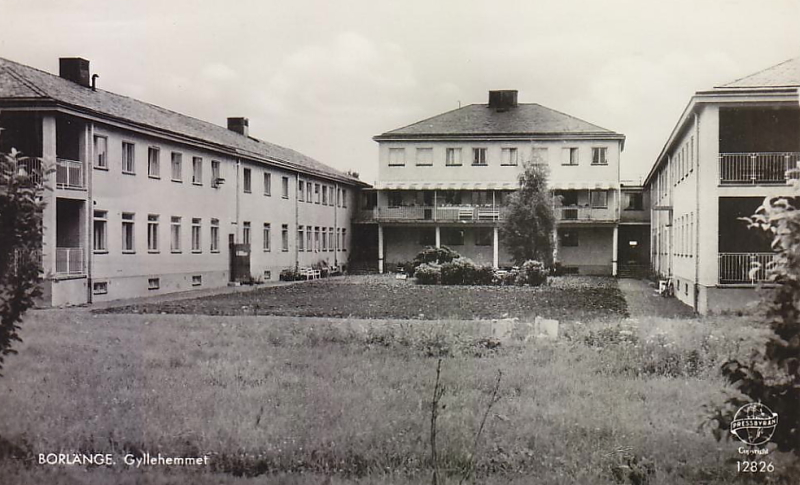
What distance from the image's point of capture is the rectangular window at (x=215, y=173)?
82.2ft

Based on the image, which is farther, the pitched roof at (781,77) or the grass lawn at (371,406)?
the pitched roof at (781,77)

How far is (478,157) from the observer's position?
33500 mm

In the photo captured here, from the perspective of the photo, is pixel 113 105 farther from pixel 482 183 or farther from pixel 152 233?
pixel 482 183

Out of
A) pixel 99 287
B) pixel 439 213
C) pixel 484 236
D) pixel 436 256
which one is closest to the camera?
Answer: pixel 99 287

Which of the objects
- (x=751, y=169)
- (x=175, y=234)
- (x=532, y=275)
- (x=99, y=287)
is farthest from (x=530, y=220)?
(x=99, y=287)

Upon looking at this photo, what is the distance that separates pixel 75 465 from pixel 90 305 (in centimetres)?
1130

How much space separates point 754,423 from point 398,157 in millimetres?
28769

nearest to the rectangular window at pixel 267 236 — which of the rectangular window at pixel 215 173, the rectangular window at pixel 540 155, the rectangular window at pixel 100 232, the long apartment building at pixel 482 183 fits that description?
the rectangular window at pixel 215 173

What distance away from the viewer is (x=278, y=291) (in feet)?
70.3

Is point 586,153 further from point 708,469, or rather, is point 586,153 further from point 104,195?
point 708,469

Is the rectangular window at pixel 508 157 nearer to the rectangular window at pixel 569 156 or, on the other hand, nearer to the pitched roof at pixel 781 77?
the rectangular window at pixel 569 156

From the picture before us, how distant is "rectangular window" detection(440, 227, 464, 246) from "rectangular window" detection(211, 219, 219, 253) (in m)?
9.90

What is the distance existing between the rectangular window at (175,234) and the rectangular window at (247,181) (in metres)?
4.99

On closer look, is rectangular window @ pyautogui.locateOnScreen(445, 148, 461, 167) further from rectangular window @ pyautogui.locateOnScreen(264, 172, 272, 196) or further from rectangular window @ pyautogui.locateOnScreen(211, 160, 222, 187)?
rectangular window @ pyautogui.locateOnScreen(211, 160, 222, 187)
